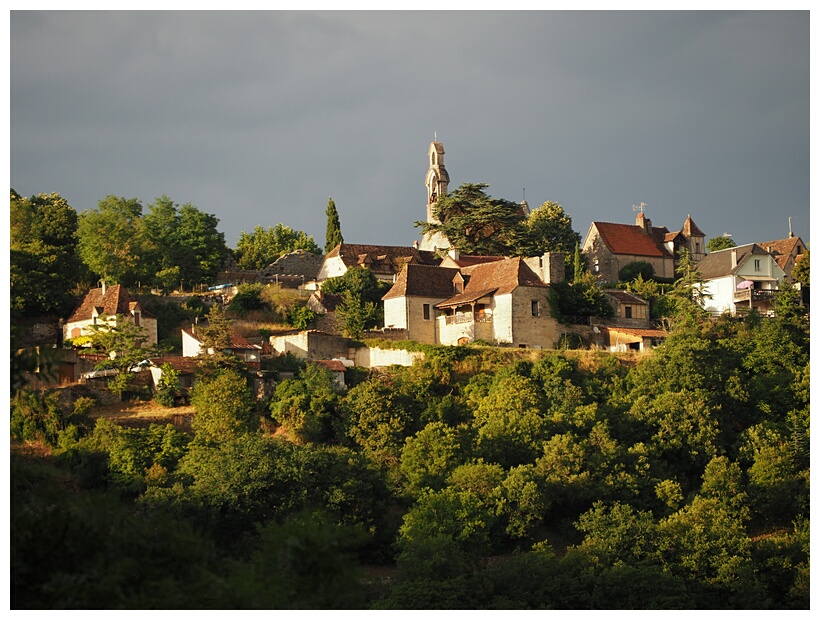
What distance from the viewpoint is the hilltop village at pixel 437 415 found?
126ft

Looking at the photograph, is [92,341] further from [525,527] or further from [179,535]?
[179,535]

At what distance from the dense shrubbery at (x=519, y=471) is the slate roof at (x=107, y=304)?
911cm

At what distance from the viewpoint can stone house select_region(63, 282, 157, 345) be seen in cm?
5440

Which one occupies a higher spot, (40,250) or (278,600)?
(40,250)

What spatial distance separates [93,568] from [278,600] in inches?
105

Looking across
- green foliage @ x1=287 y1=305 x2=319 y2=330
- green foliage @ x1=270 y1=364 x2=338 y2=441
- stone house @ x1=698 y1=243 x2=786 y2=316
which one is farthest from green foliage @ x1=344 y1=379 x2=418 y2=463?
stone house @ x1=698 y1=243 x2=786 y2=316

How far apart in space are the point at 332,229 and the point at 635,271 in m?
21.0

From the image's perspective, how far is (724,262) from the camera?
68812mm

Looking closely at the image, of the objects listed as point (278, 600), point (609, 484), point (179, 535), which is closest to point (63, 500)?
point (179, 535)

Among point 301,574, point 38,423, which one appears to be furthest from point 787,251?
point 301,574

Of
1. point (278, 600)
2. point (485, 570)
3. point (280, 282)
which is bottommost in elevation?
point (485, 570)

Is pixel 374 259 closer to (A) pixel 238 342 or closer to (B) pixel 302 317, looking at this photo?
(B) pixel 302 317

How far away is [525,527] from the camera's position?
4228 centimetres

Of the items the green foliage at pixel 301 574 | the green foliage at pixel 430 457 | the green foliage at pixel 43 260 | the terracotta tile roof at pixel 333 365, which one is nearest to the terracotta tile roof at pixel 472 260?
the terracotta tile roof at pixel 333 365
